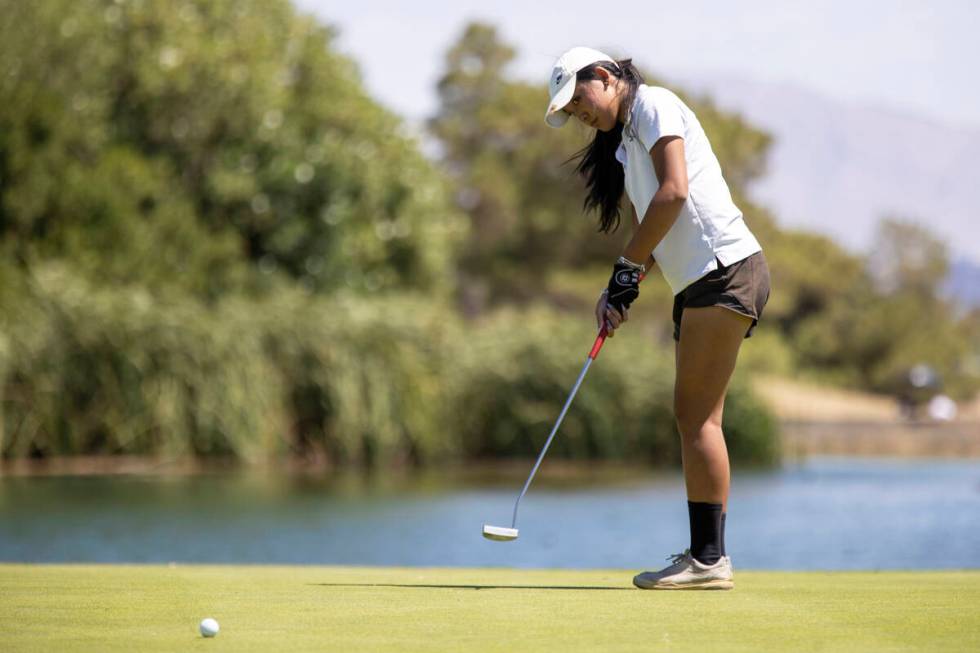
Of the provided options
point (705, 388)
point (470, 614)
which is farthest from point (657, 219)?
point (470, 614)

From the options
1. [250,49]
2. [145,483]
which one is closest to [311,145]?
[250,49]

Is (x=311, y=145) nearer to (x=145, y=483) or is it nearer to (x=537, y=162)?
(x=145, y=483)

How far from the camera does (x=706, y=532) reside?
639cm

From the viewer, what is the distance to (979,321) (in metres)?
69.3

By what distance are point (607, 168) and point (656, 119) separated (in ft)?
1.85

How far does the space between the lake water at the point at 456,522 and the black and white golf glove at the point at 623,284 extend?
7.15m

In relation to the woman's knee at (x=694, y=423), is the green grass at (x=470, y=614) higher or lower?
lower

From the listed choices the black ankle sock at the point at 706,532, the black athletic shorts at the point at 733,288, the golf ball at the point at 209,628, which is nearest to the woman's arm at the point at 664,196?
the black athletic shorts at the point at 733,288

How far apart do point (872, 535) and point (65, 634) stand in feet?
45.3

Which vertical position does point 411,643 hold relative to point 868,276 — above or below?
below

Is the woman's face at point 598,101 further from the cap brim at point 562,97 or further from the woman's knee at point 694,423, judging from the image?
the woman's knee at point 694,423

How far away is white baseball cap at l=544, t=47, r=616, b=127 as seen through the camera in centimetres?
643

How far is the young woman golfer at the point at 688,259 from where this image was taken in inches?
247

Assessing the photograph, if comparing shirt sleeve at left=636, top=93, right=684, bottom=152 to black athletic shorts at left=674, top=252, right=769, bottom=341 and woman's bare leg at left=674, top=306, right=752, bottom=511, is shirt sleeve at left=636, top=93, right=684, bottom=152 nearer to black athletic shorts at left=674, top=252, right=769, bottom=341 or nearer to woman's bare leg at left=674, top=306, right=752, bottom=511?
black athletic shorts at left=674, top=252, right=769, bottom=341
